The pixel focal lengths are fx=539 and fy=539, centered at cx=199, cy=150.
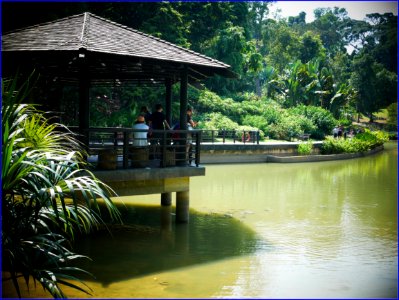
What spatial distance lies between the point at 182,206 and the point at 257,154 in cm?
1635

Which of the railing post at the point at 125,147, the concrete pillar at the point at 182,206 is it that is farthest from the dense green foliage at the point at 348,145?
the railing post at the point at 125,147

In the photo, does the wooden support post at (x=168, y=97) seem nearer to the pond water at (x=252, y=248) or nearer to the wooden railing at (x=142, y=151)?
the wooden railing at (x=142, y=151)

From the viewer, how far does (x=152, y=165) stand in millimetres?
11656

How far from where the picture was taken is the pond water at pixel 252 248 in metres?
8.09

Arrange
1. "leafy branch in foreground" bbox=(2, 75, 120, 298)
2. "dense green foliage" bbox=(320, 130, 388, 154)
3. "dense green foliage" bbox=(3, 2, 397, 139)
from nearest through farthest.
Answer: "leafy branch in foreground" bbox=(2, 75, 120, 298) < "dense green foliage" bbox=(3, 2, 397, 139) < "dense green foliage" bbox=(320, 130, 388, 154)

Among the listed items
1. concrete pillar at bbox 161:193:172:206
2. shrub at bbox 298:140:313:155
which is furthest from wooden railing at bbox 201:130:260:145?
concrete pillar at bbox 161:193:172:206

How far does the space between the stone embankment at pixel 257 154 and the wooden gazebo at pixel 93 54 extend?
1287 cm

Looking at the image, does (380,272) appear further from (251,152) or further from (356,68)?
(356,68)

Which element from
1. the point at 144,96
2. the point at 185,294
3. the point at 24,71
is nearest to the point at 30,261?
the point at 185,294

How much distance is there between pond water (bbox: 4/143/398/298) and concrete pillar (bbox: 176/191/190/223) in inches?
8.3

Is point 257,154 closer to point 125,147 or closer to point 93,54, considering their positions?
point 125,147

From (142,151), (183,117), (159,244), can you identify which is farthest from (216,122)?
(159,244)

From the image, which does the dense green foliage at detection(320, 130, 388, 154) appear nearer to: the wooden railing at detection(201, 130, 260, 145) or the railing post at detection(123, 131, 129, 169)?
the wooden railing at detection(201, 130, 260, 145)

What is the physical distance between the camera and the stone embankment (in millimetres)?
26281
